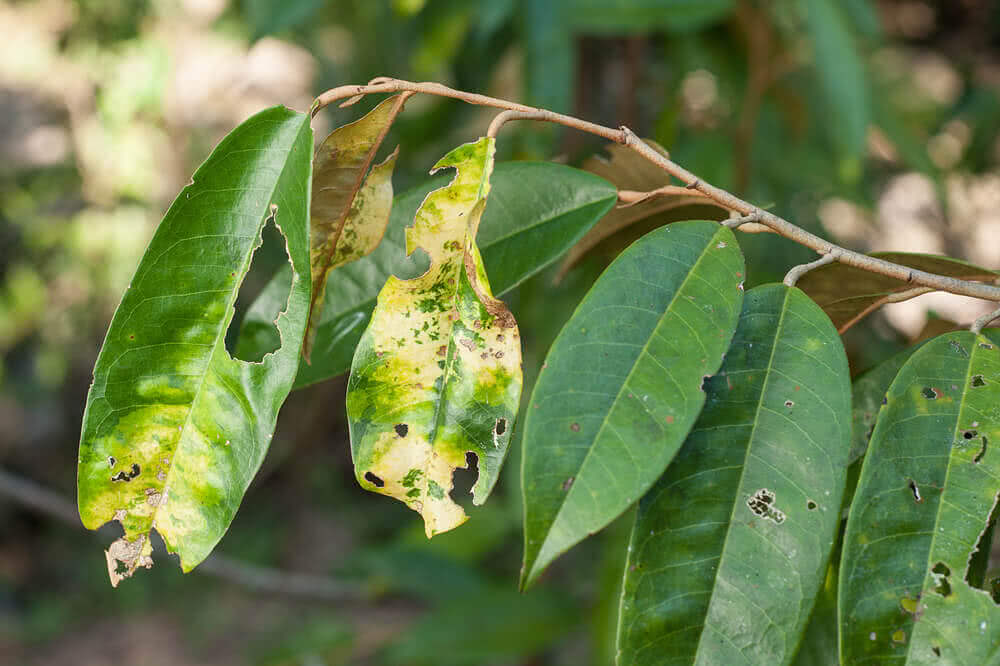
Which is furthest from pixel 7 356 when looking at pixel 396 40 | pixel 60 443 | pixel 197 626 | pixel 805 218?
pixel 805 218

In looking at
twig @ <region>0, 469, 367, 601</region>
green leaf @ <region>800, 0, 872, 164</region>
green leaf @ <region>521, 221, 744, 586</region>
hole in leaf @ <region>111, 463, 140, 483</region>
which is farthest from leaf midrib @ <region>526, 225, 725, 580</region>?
green leaf @ <region>800, 0, 872, 164</region>

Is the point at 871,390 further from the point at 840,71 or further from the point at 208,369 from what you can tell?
the point at 840,71

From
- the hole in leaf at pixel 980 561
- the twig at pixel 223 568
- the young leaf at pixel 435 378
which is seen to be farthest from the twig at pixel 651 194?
the twig at pixel 223 568

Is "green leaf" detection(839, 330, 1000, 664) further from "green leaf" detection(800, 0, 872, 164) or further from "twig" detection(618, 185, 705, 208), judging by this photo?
"green leaf" detection(800, 0, 872, 164)

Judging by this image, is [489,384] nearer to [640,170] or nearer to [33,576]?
[640,170]

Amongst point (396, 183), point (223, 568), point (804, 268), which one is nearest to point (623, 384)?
point (804, 268)

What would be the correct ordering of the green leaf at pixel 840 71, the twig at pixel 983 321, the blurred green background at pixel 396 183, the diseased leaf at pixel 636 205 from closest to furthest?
the twig at pixel 983 321, the diseased leaf at pixel 636 205, the green leaf at pixel 840 71, the blurred green background at pixel 396 183

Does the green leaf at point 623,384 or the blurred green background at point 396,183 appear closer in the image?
the green leaf at point 623,384

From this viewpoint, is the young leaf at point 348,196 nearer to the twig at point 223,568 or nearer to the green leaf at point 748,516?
the green leaf at point 748,516
